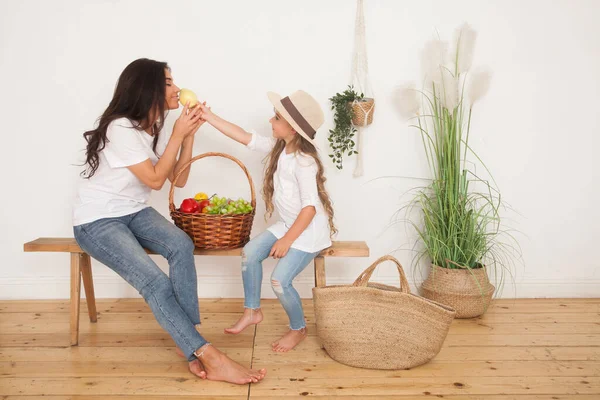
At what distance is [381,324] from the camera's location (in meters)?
2.26

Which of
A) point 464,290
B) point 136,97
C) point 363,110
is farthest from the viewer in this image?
point 363,110

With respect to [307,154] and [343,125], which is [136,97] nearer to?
[307,154]

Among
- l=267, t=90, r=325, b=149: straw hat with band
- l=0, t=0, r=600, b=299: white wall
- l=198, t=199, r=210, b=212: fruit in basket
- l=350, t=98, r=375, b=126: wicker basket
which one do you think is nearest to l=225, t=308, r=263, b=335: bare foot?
l=198, t=199, r=210, b=212: fruit in basket

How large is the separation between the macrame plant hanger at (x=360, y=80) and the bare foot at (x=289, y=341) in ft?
3.50

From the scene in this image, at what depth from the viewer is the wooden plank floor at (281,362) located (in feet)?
6.75

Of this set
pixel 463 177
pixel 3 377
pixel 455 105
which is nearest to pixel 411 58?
pixel 455 105

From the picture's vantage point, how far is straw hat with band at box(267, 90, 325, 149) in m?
2.52

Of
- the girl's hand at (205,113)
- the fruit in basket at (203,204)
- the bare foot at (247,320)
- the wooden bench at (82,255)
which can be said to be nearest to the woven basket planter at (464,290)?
the wooden bench at (82,255)

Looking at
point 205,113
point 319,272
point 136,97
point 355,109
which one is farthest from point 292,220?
point 136,97

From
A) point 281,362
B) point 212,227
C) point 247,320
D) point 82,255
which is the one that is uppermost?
point 212,227

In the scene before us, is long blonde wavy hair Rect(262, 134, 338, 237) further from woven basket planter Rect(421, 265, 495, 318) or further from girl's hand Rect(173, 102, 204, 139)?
woven basket planter Rect(421, 265, 495, 318)

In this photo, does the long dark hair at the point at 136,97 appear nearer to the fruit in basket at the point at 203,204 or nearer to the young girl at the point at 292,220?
the young girl at the point at 292,220

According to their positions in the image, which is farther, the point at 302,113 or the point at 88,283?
the point at 88,283

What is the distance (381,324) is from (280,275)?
0.51 m
